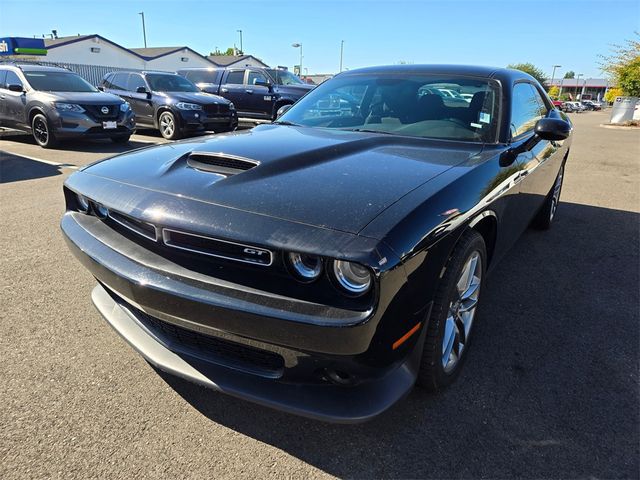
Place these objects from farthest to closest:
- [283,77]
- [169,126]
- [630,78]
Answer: [630,78] < [283,77] < [169,126]

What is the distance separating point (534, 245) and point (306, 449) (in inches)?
135

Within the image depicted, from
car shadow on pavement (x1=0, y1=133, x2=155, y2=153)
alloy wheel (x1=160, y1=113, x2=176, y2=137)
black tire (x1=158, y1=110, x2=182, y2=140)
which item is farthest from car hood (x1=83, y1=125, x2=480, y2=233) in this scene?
alloy wheel (x1=160, y1=113, x2=176, y2=137)

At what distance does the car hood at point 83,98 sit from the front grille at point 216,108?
206 centimetres

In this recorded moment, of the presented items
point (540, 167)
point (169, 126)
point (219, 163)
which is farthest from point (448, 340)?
point (169, 126)

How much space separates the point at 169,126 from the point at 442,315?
10006mm

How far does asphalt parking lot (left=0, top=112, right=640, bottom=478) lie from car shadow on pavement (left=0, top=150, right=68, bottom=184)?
379 cm

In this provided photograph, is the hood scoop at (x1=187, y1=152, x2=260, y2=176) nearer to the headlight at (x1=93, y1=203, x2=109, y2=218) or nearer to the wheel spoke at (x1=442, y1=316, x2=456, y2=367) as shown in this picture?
the headlight at (x1=93, y1=203, x2=109, y2=218)

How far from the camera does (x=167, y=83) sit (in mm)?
11273

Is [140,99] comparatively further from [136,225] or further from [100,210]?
[136,225]

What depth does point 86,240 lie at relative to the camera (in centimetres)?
217

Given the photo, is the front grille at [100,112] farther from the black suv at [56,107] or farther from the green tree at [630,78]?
the green tree at [630,78]

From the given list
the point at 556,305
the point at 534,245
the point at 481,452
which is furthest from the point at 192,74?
the point at 481,452

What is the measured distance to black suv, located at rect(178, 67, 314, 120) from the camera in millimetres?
13359

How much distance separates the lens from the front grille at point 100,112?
28.6 feet
